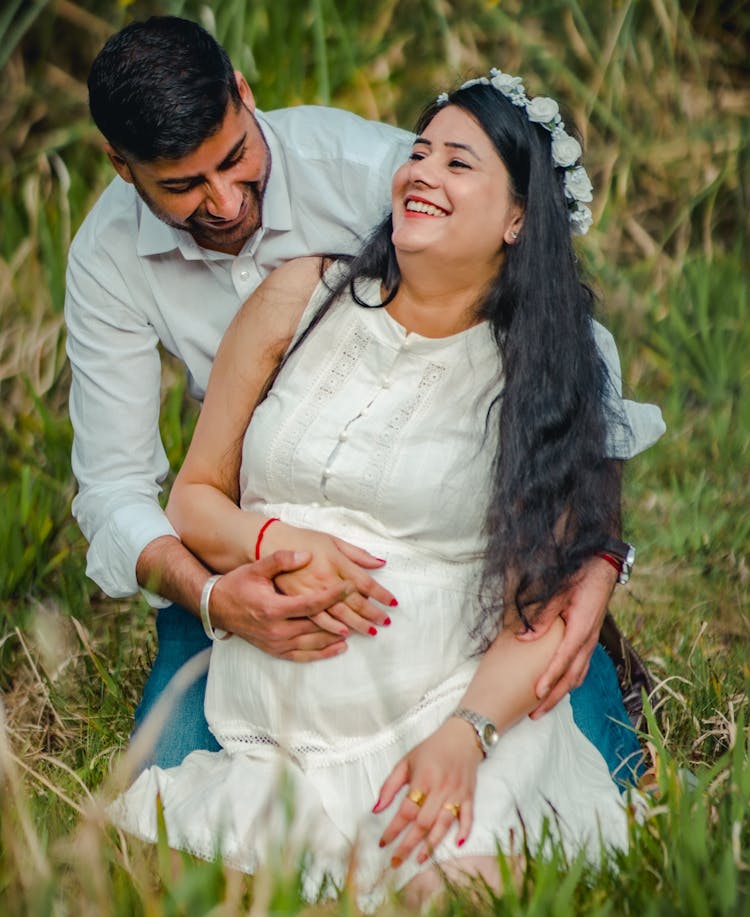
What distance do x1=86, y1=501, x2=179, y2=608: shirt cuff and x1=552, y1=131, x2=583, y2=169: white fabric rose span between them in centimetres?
102

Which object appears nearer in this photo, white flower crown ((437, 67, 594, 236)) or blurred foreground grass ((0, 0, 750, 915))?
blurred foreground grass ((0, 0, 750, 915))

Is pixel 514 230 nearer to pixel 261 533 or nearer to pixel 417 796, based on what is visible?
pixel 261 533

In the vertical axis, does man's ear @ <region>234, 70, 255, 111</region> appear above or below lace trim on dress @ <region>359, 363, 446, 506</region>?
above

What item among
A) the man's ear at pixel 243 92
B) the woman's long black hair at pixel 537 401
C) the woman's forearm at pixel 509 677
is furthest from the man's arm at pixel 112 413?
the woman's forearm at pixel 509 677

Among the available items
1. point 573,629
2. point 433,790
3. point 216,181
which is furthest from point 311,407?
point 433,790

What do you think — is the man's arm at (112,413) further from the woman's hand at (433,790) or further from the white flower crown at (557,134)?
the white flower crown at (557,134)

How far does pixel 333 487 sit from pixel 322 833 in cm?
60

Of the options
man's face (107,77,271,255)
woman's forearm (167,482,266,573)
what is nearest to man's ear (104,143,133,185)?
man's face (107,77,271,255)

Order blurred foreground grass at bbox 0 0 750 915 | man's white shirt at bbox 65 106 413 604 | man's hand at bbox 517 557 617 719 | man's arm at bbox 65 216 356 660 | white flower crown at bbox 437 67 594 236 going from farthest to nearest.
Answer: man's white shirt at bbox 65 106 413 604 < man's arm at bbox 65 216 356 660 < white flower crown at bbox 437 67 594 236 < man's hand at bbox 517 557 617 719 < blurred foreground grass at bbox 0 0 750 915

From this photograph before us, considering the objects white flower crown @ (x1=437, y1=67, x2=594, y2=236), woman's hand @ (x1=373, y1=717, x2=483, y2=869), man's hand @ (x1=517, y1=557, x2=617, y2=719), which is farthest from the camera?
white flower crown @ (x1=437, y1=67, x2=594, y2=236)

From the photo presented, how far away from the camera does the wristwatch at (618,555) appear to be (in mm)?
2670

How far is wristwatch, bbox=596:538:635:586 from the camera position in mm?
2670

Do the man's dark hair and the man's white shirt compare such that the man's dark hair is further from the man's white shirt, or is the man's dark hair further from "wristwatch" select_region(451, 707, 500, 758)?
"wristwatch" select_region(451, 707, 500, 758)

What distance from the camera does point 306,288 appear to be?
273 centimetres
